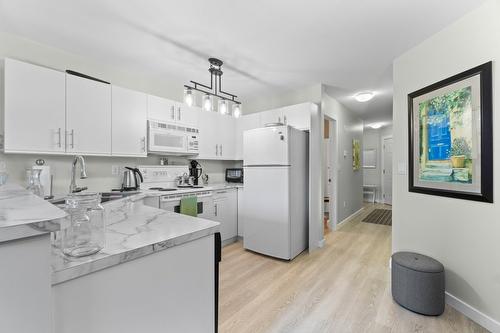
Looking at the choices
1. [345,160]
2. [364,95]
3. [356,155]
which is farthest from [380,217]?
[364,95]

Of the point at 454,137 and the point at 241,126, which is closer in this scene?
the point at 454,137

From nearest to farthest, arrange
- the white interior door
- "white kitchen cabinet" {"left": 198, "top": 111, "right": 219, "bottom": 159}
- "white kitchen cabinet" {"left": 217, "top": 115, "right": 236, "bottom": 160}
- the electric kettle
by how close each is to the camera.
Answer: the electric kettle, "white kitchen cabinet" {"left": 198, "top": 111, "right": 219, "bottom": 159}, "white kitchen cabinet" {"left": 217, "top": 115, "right": 236, "bottom": 160}, the white interior door

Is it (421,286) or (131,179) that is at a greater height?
(131,179)

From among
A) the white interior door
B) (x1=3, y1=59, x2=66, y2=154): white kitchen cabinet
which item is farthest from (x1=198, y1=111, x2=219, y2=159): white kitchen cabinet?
the white interior door

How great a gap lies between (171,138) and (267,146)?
134cm

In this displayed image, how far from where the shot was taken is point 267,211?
3100 millimetres

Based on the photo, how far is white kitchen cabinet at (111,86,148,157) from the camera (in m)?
2.69

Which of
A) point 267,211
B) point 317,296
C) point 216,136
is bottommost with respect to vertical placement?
point 317,296

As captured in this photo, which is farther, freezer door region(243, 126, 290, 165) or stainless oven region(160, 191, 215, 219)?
freezer door region(243, 126, 290, 165)

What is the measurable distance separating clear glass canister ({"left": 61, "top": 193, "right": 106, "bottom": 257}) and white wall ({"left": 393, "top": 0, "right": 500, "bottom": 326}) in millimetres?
2511

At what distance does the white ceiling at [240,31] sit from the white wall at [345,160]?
45.7 inches

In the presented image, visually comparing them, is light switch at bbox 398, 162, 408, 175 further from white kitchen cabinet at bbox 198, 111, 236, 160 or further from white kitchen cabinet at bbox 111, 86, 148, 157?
white kitchen cabinet at bbox 111, 86, 148, 157

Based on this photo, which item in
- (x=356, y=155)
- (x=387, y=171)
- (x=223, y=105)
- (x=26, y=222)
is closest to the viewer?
(x=26, y=222)

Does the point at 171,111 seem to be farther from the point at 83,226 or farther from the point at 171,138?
the point at 83,226
